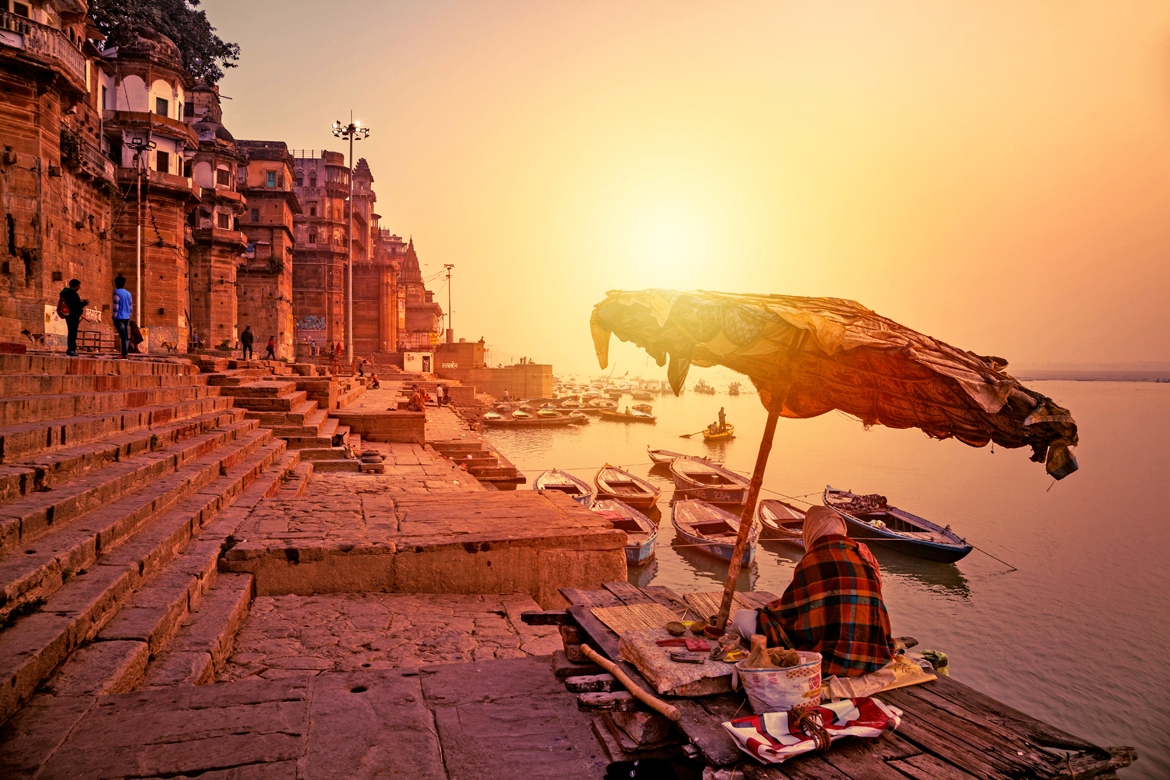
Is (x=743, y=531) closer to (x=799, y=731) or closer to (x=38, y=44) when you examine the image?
(x=799, y=731)

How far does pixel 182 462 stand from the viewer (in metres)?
6.58

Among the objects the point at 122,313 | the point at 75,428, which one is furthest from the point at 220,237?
the point at 75,428

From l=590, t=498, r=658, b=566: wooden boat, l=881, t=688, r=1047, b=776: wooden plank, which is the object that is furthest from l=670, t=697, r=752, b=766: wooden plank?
l=590, t=498, r=658, b=566: wooden boat

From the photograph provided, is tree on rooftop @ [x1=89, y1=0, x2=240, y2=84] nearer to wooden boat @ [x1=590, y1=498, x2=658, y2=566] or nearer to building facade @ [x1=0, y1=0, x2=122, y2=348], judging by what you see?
building facade @ [x1=0, y1=0, x2=122, y2=348]

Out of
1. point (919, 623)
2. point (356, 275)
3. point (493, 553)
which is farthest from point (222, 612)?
point (356, 275)

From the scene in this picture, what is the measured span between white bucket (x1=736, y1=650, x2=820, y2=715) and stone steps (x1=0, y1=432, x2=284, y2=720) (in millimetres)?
3071

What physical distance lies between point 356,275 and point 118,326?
45825 mm

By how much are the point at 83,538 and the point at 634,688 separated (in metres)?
3.57

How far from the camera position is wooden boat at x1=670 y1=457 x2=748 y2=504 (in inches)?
1026

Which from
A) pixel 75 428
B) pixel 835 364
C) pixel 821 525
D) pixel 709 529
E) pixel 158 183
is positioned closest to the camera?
pixel 821 525

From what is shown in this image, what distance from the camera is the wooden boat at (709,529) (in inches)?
740

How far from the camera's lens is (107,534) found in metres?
4.08

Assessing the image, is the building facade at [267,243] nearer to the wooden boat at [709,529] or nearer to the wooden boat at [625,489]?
the wooden boat at [625,489]

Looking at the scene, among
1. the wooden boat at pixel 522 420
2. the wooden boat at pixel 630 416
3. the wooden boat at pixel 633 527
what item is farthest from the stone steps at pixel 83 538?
the wooden boat at pixel 630 416
